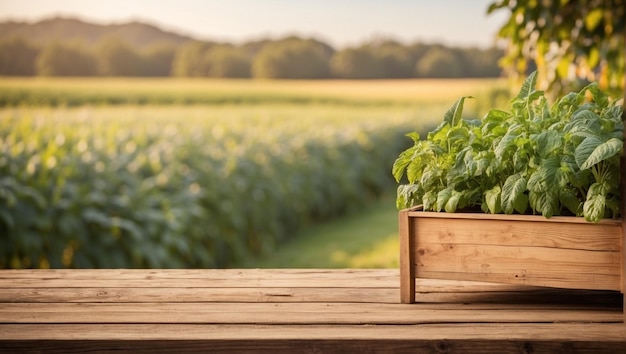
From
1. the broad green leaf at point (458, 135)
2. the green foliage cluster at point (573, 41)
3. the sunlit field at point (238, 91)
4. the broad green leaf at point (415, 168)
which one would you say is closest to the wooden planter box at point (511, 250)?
the broad green leaf at point (415, 168)

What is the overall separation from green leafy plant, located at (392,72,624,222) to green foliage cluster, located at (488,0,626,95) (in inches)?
81.4

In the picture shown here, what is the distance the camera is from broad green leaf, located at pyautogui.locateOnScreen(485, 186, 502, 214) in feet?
6.75

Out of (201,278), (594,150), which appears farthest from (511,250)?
(201,278)

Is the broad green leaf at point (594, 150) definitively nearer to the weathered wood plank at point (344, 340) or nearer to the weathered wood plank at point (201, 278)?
the weathered wood plank at point (344, 340)

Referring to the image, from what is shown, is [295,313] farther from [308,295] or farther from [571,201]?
[571,201]

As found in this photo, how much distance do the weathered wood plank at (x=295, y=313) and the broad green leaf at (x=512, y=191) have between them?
0.92 ft

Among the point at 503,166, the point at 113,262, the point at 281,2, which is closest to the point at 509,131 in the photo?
the point at 503,166

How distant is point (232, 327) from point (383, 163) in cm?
905

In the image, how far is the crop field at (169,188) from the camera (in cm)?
462

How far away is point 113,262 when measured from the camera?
188 inches

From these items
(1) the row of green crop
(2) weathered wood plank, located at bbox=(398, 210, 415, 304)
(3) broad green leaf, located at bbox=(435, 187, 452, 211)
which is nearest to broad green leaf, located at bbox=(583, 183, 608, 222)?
(3) broad green leaf, located at bbox=(435, 187, 452, 211)

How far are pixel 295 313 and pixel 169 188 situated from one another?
384cm

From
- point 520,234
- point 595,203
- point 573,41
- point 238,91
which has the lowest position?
point 238,91

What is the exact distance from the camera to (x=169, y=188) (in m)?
5.76
